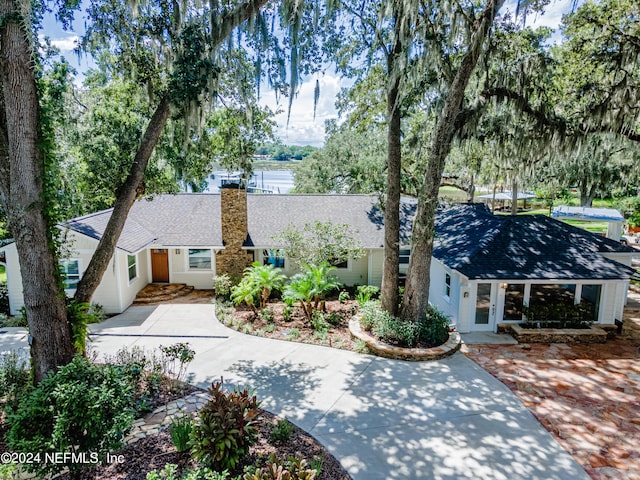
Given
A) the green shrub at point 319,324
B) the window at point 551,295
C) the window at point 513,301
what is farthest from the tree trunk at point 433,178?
the window at point 551,295

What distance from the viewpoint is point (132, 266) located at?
14.3 meters

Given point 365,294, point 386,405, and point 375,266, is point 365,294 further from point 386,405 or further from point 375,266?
point 386,405

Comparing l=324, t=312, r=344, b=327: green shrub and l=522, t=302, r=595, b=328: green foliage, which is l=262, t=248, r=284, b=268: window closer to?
l=324, t=312, r=344, b=327: green shrub

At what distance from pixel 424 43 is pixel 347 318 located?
740 cm

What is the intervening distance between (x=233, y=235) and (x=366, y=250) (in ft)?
15.5

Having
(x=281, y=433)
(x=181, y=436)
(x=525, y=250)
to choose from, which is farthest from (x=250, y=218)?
(x=181, y=436)

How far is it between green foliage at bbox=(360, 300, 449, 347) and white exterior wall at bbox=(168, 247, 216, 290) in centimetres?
726

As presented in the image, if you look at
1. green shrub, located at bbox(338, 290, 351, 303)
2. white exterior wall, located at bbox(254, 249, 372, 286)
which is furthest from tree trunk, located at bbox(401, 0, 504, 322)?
white exterior wall, located at bbox(254, 249, 372, 286)

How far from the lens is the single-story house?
36.5 feet

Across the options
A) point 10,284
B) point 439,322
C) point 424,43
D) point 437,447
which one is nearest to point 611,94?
point 424,43

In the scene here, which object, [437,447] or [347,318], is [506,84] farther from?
[437,447]

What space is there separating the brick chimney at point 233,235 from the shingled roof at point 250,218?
322mm

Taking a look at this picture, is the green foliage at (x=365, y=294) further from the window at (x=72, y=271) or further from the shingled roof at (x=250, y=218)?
the window at (x=72, y=271)

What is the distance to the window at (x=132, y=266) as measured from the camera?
46.2 ft
